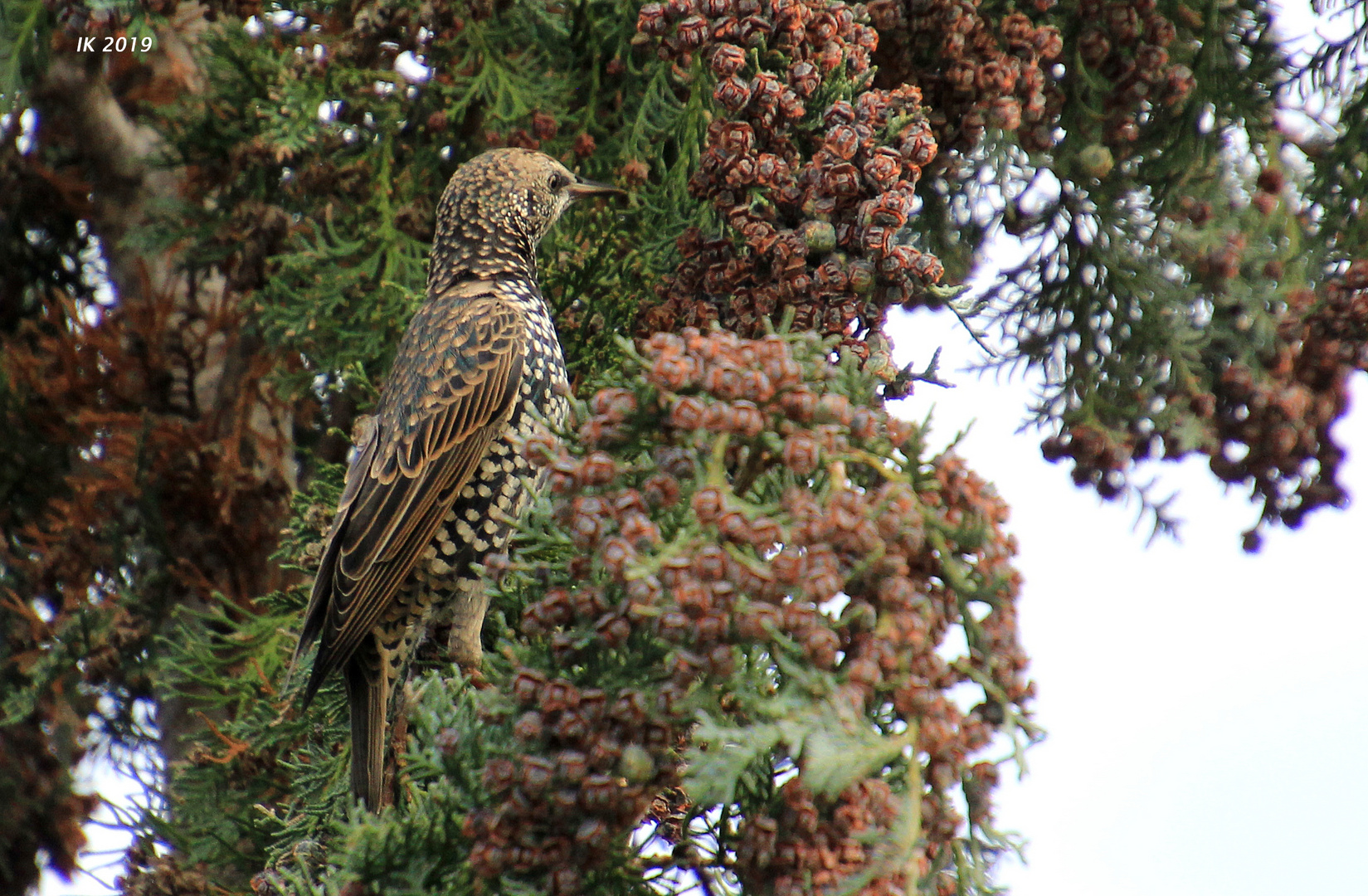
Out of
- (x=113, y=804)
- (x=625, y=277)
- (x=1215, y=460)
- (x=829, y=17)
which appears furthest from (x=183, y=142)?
(x=1215, y=460)

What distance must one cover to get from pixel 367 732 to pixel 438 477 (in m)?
0.41

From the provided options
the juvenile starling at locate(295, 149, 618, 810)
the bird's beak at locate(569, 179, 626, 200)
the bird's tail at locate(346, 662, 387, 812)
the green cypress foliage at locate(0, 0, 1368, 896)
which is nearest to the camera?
the green cypress foliage at locate(0, 0, 1368, 896)

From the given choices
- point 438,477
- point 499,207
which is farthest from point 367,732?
point 499,207

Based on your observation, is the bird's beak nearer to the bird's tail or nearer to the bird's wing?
the bird's wing

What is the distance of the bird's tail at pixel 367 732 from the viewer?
1.87m

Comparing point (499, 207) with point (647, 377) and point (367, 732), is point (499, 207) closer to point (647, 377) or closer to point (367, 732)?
point (367, 732)

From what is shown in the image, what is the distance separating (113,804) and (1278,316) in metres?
2.32

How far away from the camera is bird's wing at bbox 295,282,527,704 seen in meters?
2.03

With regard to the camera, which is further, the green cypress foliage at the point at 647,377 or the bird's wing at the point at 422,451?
the bird's wing at the point at 422,451

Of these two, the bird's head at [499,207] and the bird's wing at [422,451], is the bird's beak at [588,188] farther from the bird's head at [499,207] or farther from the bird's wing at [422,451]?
the bird's wing at [422,451]

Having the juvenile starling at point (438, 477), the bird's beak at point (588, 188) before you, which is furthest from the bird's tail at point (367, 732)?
the bird's beak at point (588, 188)

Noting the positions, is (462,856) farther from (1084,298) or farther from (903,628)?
(1084,298)

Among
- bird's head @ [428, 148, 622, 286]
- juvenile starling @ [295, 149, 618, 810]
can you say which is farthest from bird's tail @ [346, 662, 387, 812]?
bird's head @ [428, 148, 622, 286]

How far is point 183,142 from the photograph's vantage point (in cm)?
276
